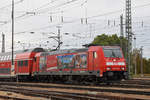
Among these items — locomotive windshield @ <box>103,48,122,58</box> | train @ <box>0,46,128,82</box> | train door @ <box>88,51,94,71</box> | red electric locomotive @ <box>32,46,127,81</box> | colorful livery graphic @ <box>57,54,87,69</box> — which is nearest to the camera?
red electric locomotive @ <box>32,46,127,81</box>

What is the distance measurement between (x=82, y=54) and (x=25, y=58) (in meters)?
11.6

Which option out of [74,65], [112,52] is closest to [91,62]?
[112,52]

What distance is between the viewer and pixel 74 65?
28359mm

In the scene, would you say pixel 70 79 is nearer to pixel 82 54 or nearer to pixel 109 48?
pixel 82 54

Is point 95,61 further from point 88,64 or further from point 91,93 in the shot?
point 91,93

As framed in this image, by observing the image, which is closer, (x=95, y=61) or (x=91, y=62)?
(x=95, y=61)

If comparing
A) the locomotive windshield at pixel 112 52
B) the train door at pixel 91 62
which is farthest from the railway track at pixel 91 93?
the locomotive windshield at pixel 112 52

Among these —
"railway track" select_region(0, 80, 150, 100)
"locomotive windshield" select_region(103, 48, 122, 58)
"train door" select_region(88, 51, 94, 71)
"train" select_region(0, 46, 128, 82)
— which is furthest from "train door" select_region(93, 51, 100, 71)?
"railway track" select_region(0, 80, 150, 100)

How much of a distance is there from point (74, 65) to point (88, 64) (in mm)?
2246

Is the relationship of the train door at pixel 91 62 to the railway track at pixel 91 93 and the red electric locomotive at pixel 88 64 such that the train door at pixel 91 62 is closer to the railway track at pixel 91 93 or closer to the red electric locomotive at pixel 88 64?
the red electric locomotive at pixel 88 64

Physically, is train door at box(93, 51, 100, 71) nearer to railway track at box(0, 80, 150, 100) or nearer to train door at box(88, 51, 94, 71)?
train door at box(88, 51, 94, 71)

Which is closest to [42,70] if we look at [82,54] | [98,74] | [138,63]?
[82,54]

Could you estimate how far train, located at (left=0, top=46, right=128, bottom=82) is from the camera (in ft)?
83.5

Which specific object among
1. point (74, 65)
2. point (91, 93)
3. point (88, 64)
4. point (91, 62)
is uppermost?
point (91, 62)
